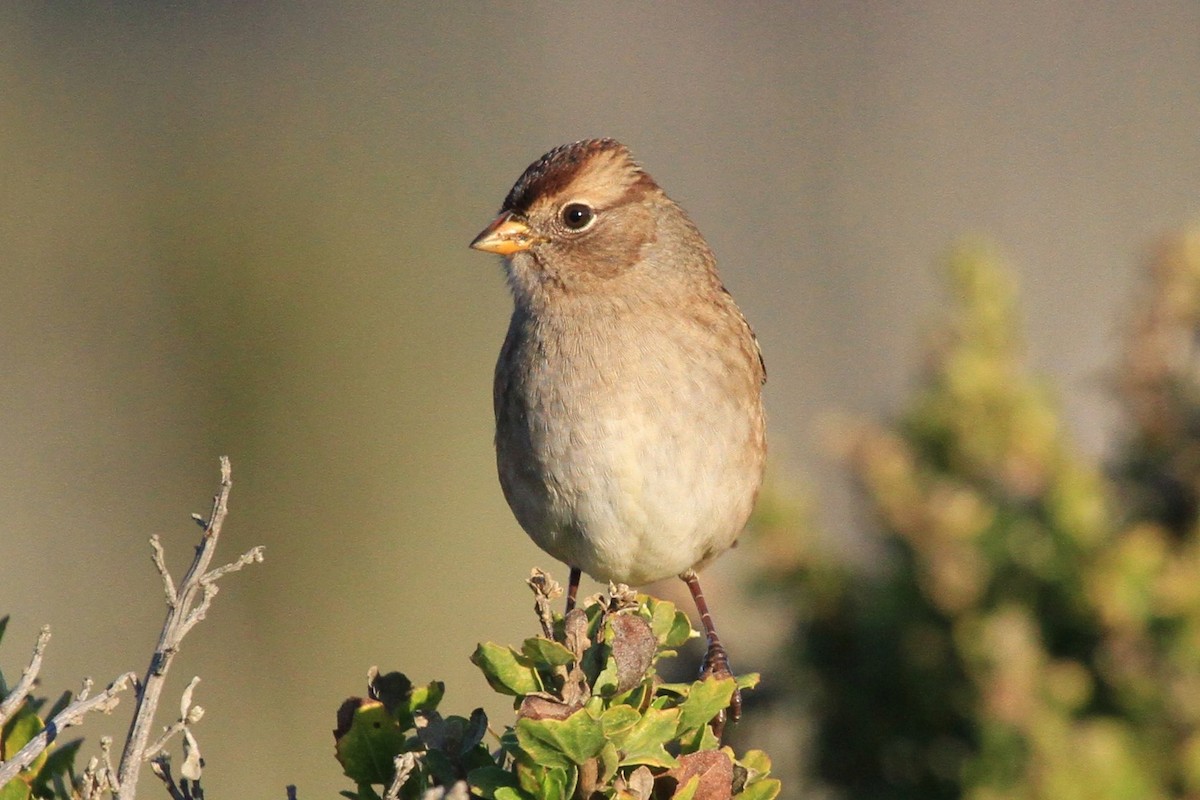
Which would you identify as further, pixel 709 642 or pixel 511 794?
pixel 709 642

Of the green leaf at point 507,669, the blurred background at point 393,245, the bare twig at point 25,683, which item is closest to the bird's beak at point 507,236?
the green leaf at point 507,669

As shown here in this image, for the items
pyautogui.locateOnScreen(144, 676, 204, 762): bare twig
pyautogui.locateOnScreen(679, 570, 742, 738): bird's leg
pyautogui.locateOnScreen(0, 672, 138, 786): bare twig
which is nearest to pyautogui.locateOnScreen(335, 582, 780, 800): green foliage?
pyautogui.locateOnScreen(144, 676, 204, 762): bare twig

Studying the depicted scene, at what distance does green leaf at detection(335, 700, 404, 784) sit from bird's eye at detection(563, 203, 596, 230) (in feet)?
7.40

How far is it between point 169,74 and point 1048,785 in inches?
436

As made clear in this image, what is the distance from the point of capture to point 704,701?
271cm

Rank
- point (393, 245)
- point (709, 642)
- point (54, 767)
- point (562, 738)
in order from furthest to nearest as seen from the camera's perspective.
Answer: point (393, 245) < point (709, 642) < point (54, 767) < point (562, 738)

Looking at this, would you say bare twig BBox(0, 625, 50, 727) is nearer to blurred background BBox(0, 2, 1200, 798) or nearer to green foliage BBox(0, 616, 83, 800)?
green foliage BBox(0, 616, 83, 800)

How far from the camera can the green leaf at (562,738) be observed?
2.47 m

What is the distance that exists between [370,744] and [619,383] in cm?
184

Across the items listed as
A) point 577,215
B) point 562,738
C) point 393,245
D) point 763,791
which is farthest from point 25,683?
point 393,245

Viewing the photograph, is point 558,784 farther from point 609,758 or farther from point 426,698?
point 426,698

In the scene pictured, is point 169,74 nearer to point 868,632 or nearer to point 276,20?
point 276,20

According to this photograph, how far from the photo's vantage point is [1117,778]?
415 centimetres

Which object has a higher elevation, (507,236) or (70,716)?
(507,236)
